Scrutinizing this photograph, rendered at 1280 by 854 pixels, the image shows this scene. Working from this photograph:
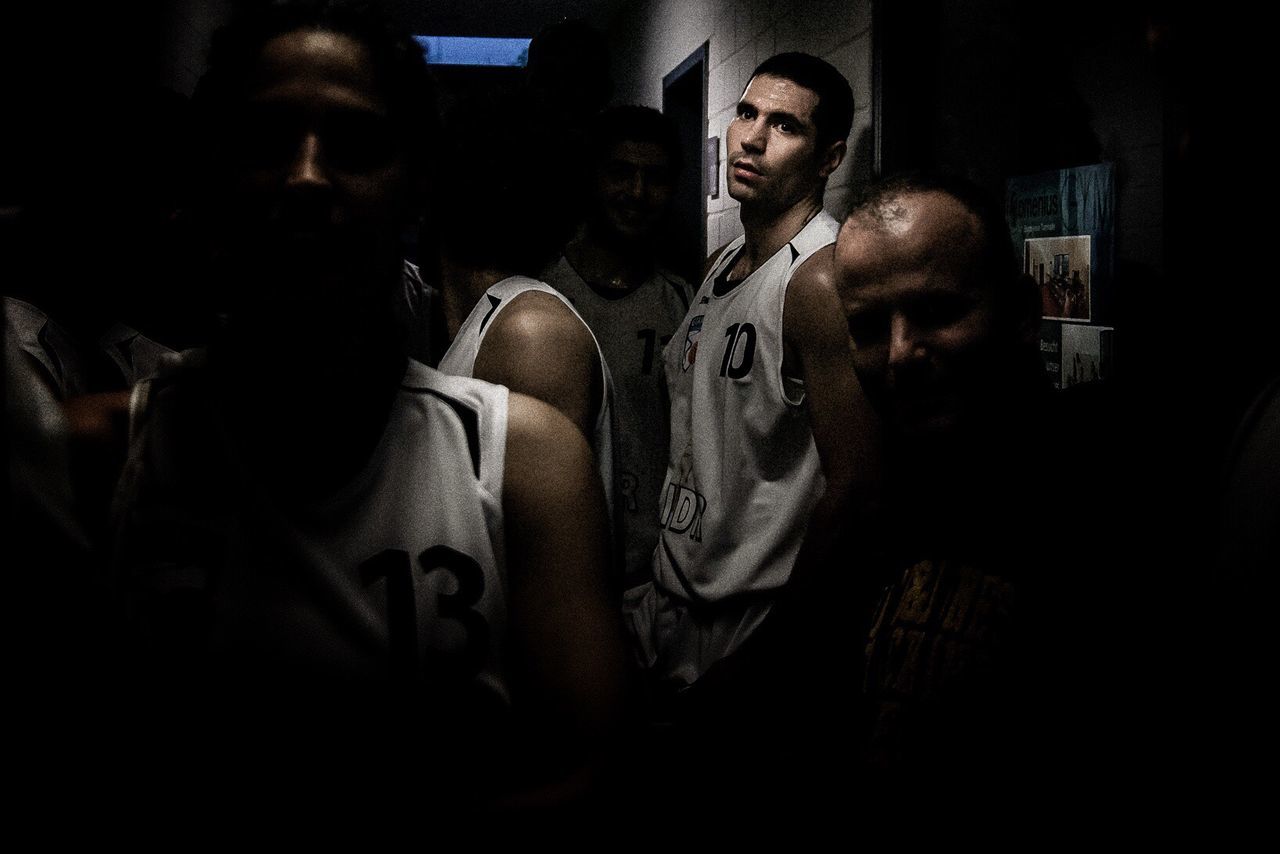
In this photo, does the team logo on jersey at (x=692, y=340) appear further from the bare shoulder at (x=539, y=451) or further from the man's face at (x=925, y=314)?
the bare shoulder at (x=539, y=451)

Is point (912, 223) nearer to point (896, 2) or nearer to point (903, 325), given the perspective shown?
point (903, 325)

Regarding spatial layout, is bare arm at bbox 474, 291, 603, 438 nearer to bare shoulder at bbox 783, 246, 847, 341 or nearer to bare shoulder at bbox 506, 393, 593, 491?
bare shoulder at bbox 783, 246, 847, 341

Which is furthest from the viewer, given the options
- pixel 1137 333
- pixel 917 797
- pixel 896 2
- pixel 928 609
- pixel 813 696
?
pixel 896 2

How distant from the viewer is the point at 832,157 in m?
2.79

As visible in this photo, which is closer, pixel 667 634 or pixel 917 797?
pixel 917 797

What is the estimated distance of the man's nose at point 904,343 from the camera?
1454mm

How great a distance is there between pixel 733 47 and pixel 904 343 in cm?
351

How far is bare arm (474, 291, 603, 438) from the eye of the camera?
1.85m

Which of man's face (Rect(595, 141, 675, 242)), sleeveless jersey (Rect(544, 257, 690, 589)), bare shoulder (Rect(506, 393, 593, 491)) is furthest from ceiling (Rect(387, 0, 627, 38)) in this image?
bare shoulder (Rect(506, 393, 593, 491))

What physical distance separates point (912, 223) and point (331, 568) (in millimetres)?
1052

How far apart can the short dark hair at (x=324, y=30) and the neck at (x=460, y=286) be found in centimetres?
83

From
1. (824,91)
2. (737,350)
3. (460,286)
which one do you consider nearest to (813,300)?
(737,350)

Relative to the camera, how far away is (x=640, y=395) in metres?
3.15

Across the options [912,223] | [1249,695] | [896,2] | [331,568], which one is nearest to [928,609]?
[1249,695]
